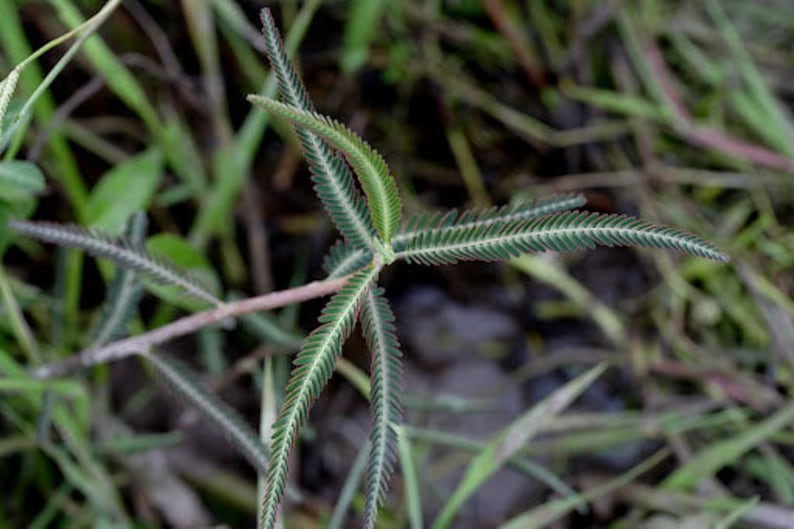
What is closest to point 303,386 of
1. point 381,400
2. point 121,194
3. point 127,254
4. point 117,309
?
point 381,400

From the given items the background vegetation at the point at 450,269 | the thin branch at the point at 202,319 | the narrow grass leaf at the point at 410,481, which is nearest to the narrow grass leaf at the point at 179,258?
the background vegetation at the point at 450,269

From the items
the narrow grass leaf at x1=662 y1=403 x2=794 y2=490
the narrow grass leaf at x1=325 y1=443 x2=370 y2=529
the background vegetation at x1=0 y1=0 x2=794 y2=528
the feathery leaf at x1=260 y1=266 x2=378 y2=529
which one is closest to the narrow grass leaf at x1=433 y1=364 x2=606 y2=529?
the background vegetation at x1=0 y1=0 x2=794 y2=528

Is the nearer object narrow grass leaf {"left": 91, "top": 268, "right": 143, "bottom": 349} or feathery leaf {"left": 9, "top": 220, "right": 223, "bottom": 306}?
feathery leaf {"left": 9, "top": 220, "right": 223, "bottom": 306}

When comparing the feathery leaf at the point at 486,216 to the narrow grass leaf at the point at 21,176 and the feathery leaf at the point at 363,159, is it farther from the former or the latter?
the narrow grass leaf at the point at 21,176

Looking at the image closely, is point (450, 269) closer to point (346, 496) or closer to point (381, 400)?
point (346, 496)

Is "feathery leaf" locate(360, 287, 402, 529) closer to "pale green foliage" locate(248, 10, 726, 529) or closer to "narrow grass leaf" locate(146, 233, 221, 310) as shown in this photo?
"pale green foliage" locate(248, 10, 726, 529)

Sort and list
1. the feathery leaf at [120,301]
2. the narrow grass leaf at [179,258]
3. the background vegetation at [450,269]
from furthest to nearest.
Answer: the background vegetation at [450,269]
the narrow grass leaf at [179,258]
the feathery leaf at [120,301]
